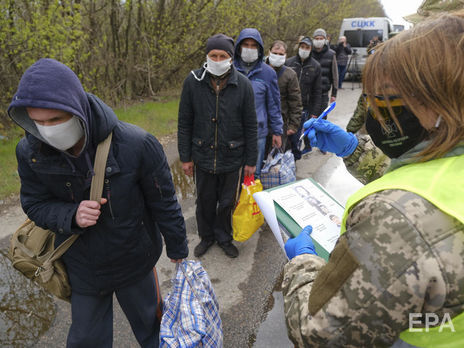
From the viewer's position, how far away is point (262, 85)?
3369 mm

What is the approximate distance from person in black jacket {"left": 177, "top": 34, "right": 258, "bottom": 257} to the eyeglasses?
1.80m

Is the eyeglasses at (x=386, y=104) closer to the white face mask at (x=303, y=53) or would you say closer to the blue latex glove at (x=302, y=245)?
the blue latex glove at (x=302, y=245)

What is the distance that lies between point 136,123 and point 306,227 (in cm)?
640

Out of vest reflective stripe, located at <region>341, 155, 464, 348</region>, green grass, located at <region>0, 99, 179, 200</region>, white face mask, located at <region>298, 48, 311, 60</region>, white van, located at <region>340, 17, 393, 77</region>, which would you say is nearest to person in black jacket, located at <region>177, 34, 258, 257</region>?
vest reflective stripe, located at <region>341, 155, 464, 348</region>

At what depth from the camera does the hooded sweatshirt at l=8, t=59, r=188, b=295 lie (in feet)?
4.69

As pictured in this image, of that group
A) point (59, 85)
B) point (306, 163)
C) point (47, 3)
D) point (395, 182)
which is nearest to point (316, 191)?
point (395, 182)

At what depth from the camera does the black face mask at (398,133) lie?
34.5 inches

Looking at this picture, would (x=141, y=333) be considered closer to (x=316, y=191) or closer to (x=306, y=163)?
(x=316, y=191)

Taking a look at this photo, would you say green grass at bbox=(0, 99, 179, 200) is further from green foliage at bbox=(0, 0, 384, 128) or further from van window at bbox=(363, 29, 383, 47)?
van window at bbox=(363, 29, 383, 47)

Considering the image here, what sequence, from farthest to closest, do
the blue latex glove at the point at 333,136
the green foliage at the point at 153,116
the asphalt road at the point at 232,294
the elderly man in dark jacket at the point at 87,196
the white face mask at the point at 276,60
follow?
the green foliage at the point at 153,116 → the white face mask at the point at 276,60 → the asphalt road at the point at 232,294 → the blue latex glove at the point at 333,136 → the elderly man in dark jacket at the point at 87,196

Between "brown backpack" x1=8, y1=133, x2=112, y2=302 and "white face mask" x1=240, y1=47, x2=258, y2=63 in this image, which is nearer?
"brown backpack" x1=8, y1=133, x2=112, y2=302

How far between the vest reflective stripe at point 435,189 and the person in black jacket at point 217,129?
6.38 feet

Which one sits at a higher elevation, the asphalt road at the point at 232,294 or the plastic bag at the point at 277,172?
the plastic bag at the point at 277,172

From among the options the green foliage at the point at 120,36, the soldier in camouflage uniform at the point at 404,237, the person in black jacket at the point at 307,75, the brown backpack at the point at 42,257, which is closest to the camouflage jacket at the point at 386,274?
the soldier in camouflage uniform at the point at 404,237
